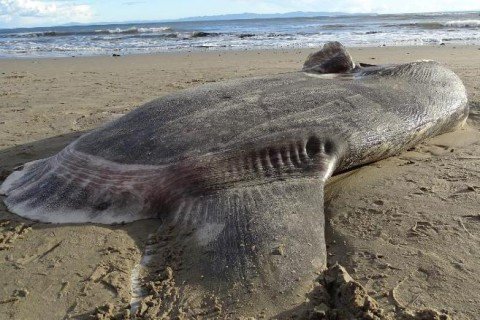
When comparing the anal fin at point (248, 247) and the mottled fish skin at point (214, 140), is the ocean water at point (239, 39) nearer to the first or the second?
the mottled fish skin at point (214, 140)

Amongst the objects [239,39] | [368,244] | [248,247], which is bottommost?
[239,39]

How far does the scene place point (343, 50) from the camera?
198 inches

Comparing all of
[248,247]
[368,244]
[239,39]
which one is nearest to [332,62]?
[368,244]

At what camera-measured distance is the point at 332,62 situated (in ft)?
16.2

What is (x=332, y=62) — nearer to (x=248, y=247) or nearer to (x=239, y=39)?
(x=248, y=247)

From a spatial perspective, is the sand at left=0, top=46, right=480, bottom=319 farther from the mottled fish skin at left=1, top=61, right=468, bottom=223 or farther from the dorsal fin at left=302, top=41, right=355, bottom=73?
the dorsal fin at left=302, top=41, right=355, bottom=73

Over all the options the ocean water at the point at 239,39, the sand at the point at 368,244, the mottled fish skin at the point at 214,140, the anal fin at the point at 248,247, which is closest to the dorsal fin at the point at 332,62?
the mottled fish skin at the point at 214,140

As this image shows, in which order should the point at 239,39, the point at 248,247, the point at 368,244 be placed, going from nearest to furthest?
the point at 248,247
the point at 368,244
the point at 239,39

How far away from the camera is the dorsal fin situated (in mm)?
4883

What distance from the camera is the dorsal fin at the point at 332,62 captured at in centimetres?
488

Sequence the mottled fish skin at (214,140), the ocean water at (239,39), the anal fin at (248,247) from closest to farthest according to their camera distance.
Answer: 1. the anal fin at (248,247)
2. the mottled fish skin at (214,140)
3. the ocean water at (239,39)

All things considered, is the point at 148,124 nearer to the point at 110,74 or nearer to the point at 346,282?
the point at 346,282

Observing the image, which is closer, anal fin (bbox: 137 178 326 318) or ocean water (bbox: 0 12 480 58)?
anal fin (bbox: 137 178 326 318)

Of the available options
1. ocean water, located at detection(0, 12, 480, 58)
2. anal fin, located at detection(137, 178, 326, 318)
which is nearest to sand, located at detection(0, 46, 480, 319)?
anal fin, located at detection(137, 178, 326, 318)
